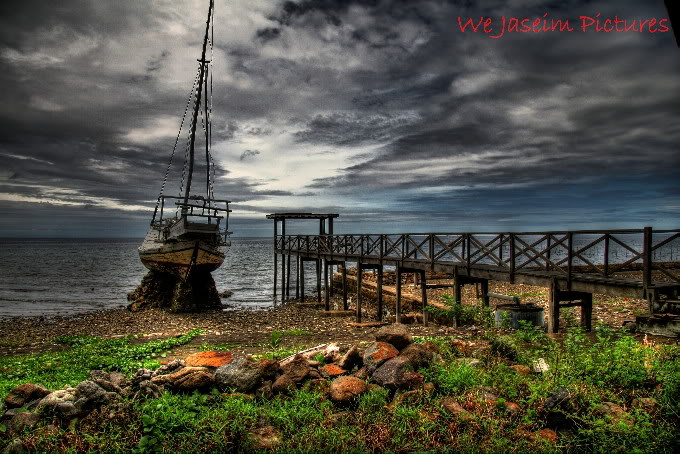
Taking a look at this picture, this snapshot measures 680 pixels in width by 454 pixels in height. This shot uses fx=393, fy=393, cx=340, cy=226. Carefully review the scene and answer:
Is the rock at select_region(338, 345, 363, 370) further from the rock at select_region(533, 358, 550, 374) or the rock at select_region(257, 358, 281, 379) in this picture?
the rock at select_region(533, 358, 550, 374)

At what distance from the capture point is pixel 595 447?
4414mm

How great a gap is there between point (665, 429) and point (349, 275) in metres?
28.1

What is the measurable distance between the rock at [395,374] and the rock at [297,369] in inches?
43.7

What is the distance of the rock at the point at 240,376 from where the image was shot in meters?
5.98

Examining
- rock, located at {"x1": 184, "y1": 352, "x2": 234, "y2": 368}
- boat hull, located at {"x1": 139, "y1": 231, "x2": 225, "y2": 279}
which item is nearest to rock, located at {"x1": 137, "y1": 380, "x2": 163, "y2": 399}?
rock, located at {"x1": 184, "y1": 352, "x2": 234, "y2": 368}

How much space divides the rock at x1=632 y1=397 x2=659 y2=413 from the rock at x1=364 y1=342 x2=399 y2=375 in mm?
3257

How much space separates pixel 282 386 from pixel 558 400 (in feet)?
12.5

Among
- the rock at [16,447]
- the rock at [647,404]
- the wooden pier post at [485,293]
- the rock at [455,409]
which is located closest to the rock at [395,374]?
the rock at [455,409]

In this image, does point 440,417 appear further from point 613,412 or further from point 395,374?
point 613,412

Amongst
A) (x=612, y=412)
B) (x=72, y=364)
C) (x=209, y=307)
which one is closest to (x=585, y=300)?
(x=612, y=412)

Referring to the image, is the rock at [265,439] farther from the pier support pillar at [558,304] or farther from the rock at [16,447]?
the pier support pillar at [558,304]

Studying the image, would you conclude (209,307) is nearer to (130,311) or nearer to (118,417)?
(130,311)

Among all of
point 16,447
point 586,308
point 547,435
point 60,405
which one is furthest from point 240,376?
point 586,308

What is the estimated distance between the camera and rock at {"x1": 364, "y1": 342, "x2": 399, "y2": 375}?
6328mm
